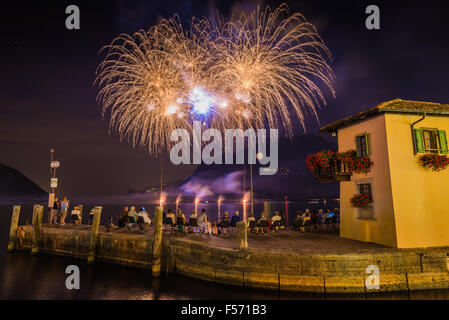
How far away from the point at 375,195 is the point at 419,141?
347 centimetres

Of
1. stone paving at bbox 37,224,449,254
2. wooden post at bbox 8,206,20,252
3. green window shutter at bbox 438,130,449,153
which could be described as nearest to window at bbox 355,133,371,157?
green window shutter at bbox 438,130,449,153

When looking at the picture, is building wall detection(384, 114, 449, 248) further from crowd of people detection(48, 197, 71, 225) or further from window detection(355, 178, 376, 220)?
crowd of people detection(48, 197, 71, 225)

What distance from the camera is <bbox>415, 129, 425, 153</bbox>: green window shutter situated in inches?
535

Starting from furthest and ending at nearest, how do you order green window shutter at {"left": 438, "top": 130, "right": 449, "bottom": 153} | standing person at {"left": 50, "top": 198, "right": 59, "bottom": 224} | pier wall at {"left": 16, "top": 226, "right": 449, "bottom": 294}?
1. standing person at {"left": 50, "top": 198, "right": 59, "bottom": 224}
2. green window shutter at {"left": 438, "top": 130, "right": 449, "bottom": 153}
3. pier wall at {"left": 16, "top": 226, "right": 449, "bottom": 294}

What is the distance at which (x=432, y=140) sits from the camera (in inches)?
562

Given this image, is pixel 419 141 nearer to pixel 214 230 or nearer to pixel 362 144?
Result: pixel 362 144

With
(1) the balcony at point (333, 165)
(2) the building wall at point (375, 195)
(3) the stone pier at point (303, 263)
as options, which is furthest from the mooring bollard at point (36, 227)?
(2) the building wall at point (375, 195)

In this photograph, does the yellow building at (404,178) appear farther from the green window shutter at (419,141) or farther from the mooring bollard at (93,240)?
the mooring bollard at (93,240)

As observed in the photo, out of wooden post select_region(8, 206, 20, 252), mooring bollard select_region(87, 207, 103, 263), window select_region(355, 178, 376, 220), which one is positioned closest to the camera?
window select_region(355, 178, 376, 220)

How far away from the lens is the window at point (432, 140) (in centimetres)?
1380
